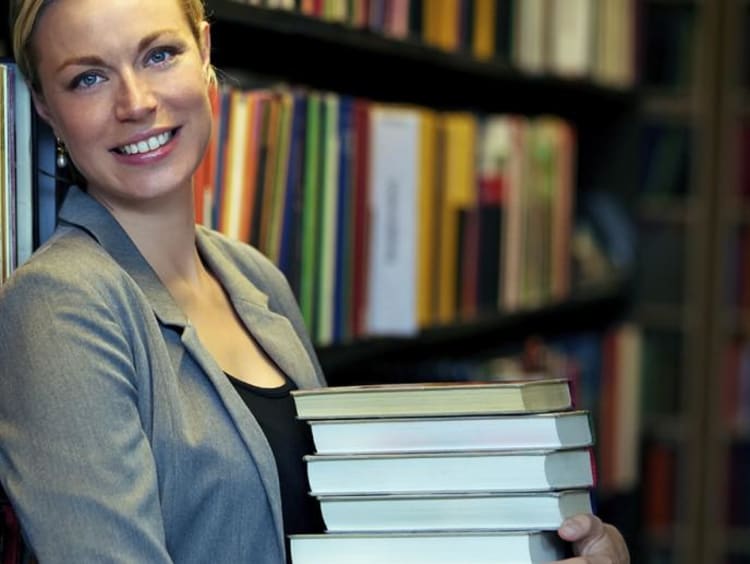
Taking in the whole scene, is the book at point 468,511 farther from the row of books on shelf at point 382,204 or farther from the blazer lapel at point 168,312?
the row of books on shelf at point 382,204

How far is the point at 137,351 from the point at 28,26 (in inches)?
13.5

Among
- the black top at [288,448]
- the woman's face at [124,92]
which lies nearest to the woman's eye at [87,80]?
the woman's face at [124,92]

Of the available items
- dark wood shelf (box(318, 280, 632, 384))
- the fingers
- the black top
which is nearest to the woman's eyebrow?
the black top

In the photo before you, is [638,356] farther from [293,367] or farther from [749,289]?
[293,367]

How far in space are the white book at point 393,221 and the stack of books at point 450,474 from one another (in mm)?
885

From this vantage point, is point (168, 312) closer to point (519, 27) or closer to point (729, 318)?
point (519, 27)

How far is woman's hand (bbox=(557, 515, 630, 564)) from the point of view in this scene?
1417mm

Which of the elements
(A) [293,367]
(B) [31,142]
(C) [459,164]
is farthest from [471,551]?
(C) [459,164]

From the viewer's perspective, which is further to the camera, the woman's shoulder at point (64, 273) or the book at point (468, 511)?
the book at point (468, 511)

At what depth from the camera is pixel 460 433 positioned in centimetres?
141

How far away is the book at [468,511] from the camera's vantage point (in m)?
1.41

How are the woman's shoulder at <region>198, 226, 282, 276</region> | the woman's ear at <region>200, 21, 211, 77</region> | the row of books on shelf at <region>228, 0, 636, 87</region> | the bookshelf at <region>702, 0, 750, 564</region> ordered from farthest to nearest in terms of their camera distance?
the bookshelf at <region>702, 0, 750, 564</region>, the row of books on shelf at <region>228, 0, 636, 87</region>, the woman's shoulder at <region>198, 226, 282, 276</region>, the woman's ear at <region>200, 21, 211, 77</region>

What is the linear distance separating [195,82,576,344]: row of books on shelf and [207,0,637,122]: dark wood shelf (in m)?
0.09

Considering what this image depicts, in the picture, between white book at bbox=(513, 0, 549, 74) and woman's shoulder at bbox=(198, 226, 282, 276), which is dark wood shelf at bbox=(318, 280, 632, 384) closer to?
woman's shoulder at bbox=(198, 226, 282, 276)
